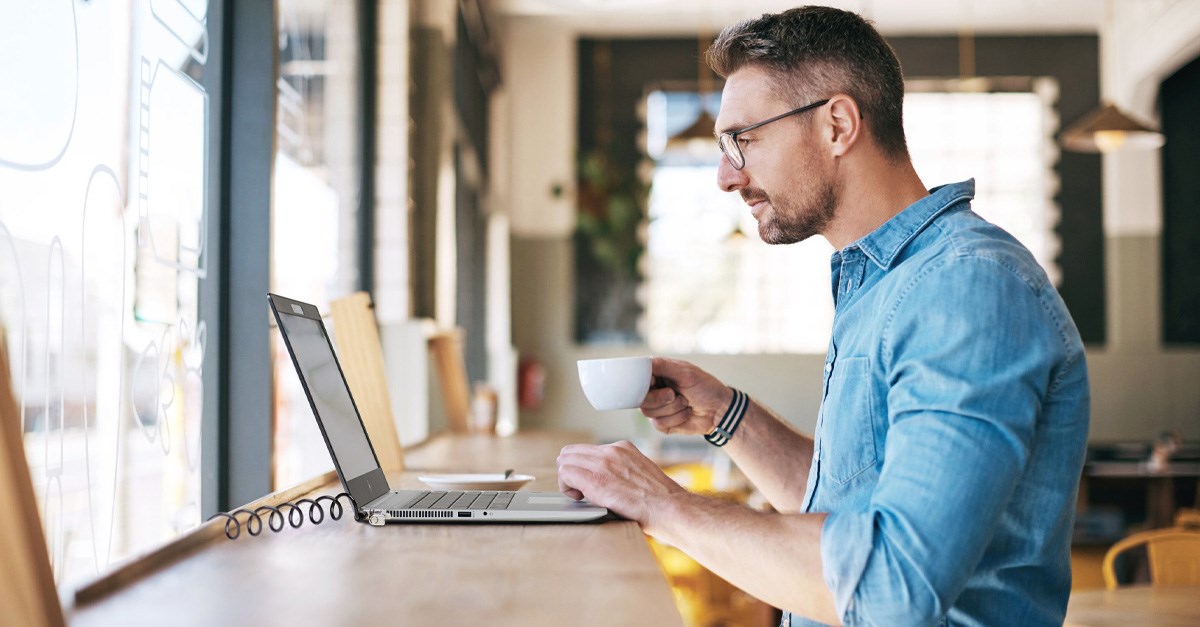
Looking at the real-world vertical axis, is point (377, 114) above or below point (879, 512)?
above

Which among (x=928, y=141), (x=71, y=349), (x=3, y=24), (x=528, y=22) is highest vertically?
(x=528, y=22)

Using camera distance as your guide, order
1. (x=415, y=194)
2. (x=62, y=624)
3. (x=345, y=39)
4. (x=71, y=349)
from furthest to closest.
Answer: (x=415, y=194) → (x=345, y=39) → (x=71, y=349) → (x=62, y=624)

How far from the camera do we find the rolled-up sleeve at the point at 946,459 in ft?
3.10

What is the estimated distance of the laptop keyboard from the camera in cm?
125

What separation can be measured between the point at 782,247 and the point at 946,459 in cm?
723

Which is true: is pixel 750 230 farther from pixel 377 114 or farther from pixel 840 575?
pixel 840 575

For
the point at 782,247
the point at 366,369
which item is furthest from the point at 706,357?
the point at 366,369

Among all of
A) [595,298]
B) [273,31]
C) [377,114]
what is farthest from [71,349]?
[595,298]

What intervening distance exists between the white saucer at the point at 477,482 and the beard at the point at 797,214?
57cm

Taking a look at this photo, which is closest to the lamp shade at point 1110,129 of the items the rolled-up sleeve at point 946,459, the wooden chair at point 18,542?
the rolled-up sleeve at point 946,459

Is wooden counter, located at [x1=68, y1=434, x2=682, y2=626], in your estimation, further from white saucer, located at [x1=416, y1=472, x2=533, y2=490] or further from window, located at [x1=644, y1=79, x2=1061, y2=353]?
window, located at [x1=644, y1=79, x2=1061, y2=353]

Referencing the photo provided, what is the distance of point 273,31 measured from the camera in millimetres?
1861

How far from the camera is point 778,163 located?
1.42 m

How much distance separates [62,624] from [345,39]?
2484 mm
